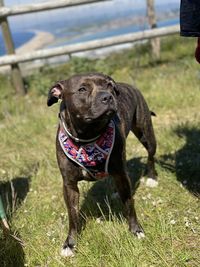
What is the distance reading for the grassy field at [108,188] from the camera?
3299 millimetres

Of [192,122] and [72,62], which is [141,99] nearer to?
[192,122]

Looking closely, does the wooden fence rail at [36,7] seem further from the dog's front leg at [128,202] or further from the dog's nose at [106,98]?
the dog's nose at [106,98]

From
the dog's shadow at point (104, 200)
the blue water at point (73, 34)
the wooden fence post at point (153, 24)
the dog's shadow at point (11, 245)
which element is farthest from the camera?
the blue water at point (73, 34)

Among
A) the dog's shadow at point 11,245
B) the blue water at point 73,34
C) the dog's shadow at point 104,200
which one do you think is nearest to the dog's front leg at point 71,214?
the dog's shadow at point 104,200

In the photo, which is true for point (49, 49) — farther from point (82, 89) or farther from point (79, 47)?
point (82, 89)

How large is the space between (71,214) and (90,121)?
911 mm

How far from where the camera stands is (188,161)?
4.62 meters

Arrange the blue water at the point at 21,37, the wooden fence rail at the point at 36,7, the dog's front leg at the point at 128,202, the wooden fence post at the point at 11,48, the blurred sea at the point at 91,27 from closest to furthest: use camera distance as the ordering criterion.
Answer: the dog's front leg at the point at 128,202, the wooden fence rail at the point at 36,7, the wooden fence post at the point at 11,48, the blurred sea at the point at 91,27, the blue water at the point at 21,37

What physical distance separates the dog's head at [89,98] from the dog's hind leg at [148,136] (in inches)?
42.0

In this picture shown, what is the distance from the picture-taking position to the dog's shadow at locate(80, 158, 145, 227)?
3.88m

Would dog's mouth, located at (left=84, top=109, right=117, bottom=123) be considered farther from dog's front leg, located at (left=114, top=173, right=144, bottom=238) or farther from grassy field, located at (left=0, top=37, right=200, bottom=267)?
grassy field, located at (left=0, top=37, right=200, bottom=267)

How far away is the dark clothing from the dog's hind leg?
1.25 m

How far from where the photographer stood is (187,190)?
4.11m

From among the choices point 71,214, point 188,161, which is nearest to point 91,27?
point 188,161
